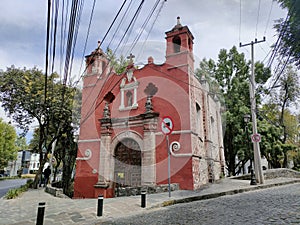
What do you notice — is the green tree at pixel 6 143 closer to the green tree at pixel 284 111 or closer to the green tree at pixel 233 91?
the green tree at pixel 233 91

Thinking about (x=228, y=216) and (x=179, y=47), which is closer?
(x=228, y=216)

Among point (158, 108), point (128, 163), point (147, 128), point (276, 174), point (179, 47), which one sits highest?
point (179, 47)

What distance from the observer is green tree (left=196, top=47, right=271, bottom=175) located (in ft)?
59.5

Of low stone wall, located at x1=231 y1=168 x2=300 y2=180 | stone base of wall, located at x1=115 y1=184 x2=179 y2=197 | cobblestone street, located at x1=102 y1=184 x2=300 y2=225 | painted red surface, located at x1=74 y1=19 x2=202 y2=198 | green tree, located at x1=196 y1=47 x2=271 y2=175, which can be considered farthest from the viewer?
green tree, located at x1=196 y1=47 x2=271 y2=175

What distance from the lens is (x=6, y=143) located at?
29.1 meters

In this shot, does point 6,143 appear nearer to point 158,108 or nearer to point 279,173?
point 158,108

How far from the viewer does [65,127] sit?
680 inches

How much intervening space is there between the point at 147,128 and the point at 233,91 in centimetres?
1204

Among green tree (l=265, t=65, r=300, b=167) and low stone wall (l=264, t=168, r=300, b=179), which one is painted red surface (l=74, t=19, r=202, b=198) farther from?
green tree (l=265, t=65, r=300, b=167)

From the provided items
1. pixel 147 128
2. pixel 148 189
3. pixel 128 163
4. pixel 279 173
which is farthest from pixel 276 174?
pixel 148 189

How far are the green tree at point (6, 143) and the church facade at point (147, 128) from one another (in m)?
20.3

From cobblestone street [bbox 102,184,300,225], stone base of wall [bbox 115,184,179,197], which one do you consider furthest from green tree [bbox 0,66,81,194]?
cobblestone street [bbox 102,184,300,225]

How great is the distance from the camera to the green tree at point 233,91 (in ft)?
59.5

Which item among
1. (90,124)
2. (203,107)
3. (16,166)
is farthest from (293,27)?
(16,166)
